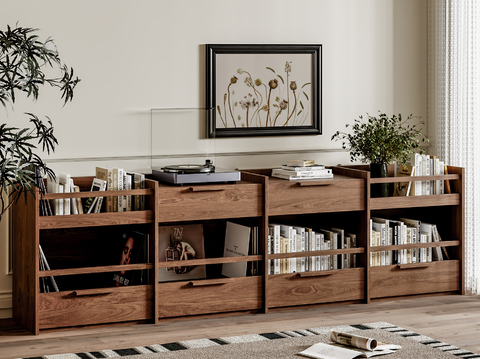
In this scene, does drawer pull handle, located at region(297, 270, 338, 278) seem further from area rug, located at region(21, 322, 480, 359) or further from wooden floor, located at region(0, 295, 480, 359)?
area rug, located at region(21, 322, 480, 359)

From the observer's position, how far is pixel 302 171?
3.98 m

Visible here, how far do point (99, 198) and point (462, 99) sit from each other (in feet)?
7.23

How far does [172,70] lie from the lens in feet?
13.4

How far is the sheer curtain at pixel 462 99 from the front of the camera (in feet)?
13.9

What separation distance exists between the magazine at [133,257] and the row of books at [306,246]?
67 centimetres

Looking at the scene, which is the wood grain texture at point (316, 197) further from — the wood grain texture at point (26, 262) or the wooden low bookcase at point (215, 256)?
the wood grain texture at point (26, 262)

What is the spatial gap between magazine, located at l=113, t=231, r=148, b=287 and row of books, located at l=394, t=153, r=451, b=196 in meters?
1.53

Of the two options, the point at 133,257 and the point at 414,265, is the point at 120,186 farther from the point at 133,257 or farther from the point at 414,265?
the point at 414,265

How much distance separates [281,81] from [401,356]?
1882 millimetres

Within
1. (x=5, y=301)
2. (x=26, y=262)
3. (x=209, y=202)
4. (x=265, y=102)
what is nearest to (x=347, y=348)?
(x=209, y=202)

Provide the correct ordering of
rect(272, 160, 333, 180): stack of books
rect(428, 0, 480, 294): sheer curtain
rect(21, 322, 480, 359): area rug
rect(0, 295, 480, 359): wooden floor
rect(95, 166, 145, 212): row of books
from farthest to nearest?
1. rect(428, 0, 480, 294): sheer curtain
2. rect(272, 160, 333, 180): stack of books
3. rect(95, 166, 145, 212): row of books
4. rect(0, 295, 480, 359): wooden floor
5. rect(21, 322, 480, 359): area rug

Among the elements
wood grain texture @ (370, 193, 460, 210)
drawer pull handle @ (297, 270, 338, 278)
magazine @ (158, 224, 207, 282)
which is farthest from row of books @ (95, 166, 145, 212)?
wood grain texture @ (370, 193, 460, 210)

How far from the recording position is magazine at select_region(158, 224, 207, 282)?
12.7 ft

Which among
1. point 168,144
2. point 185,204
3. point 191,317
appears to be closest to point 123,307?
point 191,317
